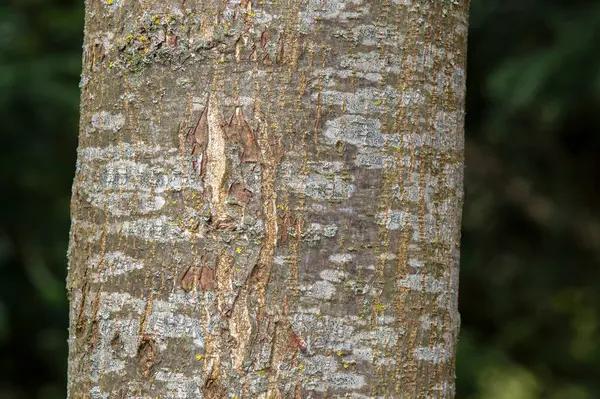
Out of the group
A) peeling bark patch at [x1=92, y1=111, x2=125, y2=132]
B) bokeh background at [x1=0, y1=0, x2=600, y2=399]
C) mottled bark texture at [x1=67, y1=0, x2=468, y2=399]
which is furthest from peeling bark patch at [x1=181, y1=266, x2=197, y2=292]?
bokeh background at [x1=0, y1=0, x2=600, y2=399]

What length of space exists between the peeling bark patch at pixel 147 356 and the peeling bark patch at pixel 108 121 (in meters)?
0.30

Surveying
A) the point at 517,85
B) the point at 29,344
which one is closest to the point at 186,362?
the point at 517,85

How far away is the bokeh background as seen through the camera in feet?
15.8

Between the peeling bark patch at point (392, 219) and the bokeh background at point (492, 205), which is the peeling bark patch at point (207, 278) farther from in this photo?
the bokeh background at point (492, 205)

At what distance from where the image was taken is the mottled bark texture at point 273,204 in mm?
1171

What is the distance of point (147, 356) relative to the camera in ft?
3.94

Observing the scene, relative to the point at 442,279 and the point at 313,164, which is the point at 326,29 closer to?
the point at 313,164

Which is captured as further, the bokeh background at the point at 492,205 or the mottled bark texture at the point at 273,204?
the bokeh background at the point at 492,205

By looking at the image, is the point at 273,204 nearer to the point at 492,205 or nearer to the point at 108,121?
the point at 108,121

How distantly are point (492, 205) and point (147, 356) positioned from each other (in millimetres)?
4707

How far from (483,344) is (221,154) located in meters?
5.16

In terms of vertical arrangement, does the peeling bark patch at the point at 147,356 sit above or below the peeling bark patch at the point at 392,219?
below

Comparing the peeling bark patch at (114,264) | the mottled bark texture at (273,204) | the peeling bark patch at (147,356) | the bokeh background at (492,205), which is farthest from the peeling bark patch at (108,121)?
the bokeh background at (492,205)

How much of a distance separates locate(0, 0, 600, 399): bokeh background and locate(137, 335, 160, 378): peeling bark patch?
3.58m
